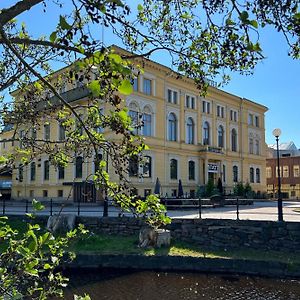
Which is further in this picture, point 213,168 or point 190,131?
point 213,168

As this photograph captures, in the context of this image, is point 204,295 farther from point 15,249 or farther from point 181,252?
point 15,249

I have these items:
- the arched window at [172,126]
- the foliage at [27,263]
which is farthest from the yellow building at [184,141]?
the foliage at [27,263]

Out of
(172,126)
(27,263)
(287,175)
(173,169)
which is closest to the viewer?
(27,263)

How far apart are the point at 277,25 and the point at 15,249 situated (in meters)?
2.62

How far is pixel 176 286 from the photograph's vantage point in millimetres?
10984

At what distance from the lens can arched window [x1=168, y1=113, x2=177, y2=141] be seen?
3917 centimetres

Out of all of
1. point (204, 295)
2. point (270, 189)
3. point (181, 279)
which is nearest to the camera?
point (204, 295)

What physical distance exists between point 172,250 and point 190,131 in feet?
95.2

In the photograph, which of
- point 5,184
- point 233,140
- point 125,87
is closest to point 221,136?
point 233,140

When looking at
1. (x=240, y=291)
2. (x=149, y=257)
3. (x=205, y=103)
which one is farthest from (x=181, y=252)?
(x=205, y=103)

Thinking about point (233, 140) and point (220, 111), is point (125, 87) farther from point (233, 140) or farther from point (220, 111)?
point (233, 140)

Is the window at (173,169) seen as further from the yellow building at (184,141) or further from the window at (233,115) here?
the window at (233,115)

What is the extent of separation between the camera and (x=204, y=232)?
14430 mm

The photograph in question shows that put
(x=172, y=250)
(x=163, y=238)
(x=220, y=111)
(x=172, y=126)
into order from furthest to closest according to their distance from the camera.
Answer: (x=220, y=111), (x=172, y=126), (x=163, y=238), (x=172, y=250)
